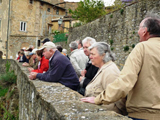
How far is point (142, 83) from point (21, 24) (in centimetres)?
3031

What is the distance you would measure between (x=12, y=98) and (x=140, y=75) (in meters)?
5.65

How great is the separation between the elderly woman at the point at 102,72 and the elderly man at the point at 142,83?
1.30 feet

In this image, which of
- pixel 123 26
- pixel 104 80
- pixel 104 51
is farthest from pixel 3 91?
pixel 104 80

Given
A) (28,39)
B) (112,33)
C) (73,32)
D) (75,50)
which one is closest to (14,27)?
(28,39)

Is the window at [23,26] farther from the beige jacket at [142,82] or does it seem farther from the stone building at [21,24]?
the beige jacket at [142,82]

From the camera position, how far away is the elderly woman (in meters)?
2.28

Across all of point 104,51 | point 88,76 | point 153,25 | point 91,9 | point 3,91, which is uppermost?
point 91,9

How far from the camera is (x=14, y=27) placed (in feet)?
94.6

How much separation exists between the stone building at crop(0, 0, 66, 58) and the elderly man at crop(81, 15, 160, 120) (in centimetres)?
2763

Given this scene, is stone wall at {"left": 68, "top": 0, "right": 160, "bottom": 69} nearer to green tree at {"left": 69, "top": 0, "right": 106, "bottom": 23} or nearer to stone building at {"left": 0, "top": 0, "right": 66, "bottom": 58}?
green tree at {"left": 69, "top": 0, "right": 106, "bottom": 23}

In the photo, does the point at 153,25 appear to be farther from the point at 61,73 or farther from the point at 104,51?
the point at 61,73

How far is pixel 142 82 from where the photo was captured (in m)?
1.83

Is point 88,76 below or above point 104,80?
below

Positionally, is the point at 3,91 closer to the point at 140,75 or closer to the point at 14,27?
the point at 140,75
